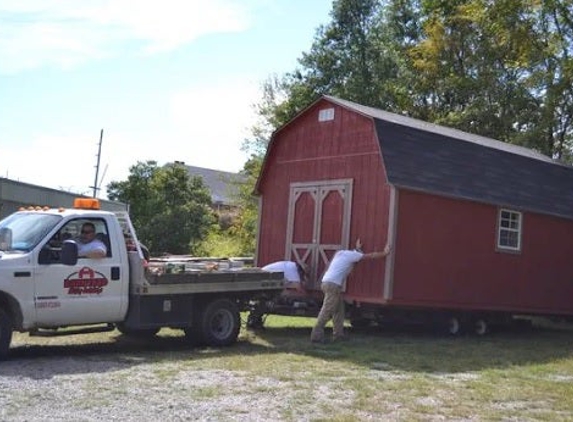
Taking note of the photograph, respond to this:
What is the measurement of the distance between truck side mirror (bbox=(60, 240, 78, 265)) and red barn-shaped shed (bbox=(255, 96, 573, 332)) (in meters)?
6.17

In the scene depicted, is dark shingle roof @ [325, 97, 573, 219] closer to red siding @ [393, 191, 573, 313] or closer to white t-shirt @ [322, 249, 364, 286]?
red siding @ [393, 191, 573, 313]

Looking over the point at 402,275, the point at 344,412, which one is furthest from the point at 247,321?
the point at 344,412

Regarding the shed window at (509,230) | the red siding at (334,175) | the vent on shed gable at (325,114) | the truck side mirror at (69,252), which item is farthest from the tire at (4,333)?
the shed window at (509,230)

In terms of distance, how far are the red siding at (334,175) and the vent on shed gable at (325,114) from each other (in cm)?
9

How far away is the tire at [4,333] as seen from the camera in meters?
10.3

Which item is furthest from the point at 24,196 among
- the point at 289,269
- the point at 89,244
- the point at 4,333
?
the point at 4,333

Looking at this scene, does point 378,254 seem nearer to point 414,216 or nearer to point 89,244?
point 414,216

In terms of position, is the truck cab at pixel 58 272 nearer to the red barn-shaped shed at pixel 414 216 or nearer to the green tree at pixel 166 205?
the red barn-shaped shed at pixel 414 216

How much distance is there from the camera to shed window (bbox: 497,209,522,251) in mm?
17344

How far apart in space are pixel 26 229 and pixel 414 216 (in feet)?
24.8

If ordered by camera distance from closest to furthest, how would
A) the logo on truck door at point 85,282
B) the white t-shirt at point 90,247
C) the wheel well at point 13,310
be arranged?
1. the wheel well at point 13,310
2. the logo on truck door at point 85,282
3. the white t-shirt at point 90,247

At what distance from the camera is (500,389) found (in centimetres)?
978

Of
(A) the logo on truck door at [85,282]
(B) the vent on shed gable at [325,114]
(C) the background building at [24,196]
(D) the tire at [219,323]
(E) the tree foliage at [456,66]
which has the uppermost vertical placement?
(E) the tree foliage at [456,66]

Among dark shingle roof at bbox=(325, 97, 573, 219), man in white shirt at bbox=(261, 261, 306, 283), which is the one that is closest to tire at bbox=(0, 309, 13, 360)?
man in white shirt at bbox=(261, 261, 306, 283)
